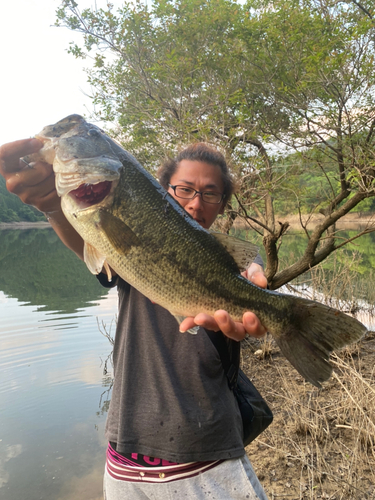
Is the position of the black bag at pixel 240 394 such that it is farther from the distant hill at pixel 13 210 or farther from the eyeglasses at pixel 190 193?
the distant hill at pixel 13 210

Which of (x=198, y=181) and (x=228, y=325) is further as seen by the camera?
(x=198, y=181)

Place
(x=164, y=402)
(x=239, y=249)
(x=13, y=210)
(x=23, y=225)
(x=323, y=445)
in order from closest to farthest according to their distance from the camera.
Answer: (x=164, y=402) → (x=239, y=249) → (x=323, y=445) → (x=13, y=210) → (x=23, y=225)

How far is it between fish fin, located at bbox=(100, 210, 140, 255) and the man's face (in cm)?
68

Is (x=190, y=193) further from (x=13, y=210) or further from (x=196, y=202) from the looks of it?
(x=13, y=210)

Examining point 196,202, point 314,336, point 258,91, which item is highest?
point 258,91

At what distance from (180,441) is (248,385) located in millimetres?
657

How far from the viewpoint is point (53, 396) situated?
22.8 feet

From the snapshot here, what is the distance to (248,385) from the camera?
224cm

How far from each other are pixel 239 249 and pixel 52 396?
20.9ft

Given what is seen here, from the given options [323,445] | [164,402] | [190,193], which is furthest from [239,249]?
[323,445]

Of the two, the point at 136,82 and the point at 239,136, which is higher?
the point at 136,82

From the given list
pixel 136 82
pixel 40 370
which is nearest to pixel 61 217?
pixel 40 370

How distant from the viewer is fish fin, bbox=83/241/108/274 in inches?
75.8

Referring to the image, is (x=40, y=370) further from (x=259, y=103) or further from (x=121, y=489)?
(x=259, y=103)
